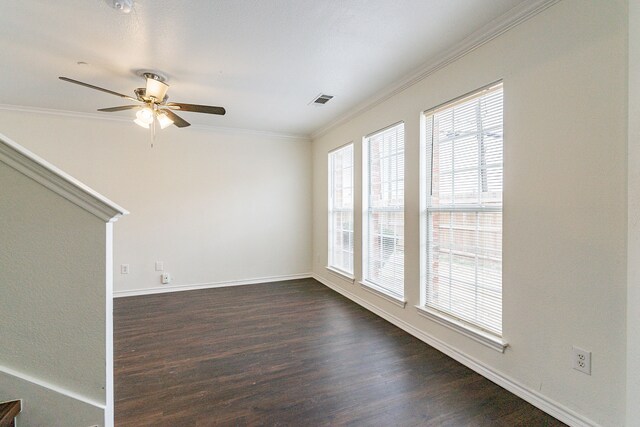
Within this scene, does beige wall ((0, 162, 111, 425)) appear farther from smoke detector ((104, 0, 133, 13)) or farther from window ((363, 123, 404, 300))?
window ((363, 123, 404, 300))

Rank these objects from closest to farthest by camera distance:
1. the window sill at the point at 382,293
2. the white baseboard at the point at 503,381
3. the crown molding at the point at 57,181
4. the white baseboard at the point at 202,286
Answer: the crown molding at the point at 57,181 → the white baseboard at the point at 503,381 → the window sill at the point at 382,293 → the white baseboard at the point at 202,286

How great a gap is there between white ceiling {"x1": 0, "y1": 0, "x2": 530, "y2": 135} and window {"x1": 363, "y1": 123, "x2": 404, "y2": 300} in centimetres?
63

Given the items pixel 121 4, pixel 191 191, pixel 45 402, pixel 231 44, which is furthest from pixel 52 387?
pixel 191 191

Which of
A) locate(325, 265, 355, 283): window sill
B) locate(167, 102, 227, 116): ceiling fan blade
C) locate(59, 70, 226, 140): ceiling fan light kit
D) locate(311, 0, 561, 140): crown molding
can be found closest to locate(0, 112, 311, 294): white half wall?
locate(325, 265, 355, 283): window sill

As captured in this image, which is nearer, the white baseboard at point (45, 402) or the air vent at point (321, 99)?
the white baseboard at point (45, 402)

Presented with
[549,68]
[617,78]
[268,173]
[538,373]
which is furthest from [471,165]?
[268,173]

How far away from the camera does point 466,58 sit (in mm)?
2328

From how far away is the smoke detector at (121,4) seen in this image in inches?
70.9

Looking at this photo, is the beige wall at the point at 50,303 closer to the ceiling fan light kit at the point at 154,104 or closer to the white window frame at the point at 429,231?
the ceiling fan light kit at the point at 154,104

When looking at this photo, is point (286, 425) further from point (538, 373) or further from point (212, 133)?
point (212, 133)

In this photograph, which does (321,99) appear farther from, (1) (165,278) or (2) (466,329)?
(1) (165,278)

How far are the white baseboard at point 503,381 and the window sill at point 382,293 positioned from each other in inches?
6.9

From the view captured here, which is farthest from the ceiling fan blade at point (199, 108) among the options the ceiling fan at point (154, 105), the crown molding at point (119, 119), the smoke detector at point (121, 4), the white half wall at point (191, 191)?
the crown molding at point (119, 119)

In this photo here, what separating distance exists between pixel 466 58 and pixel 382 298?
8.37 ft
